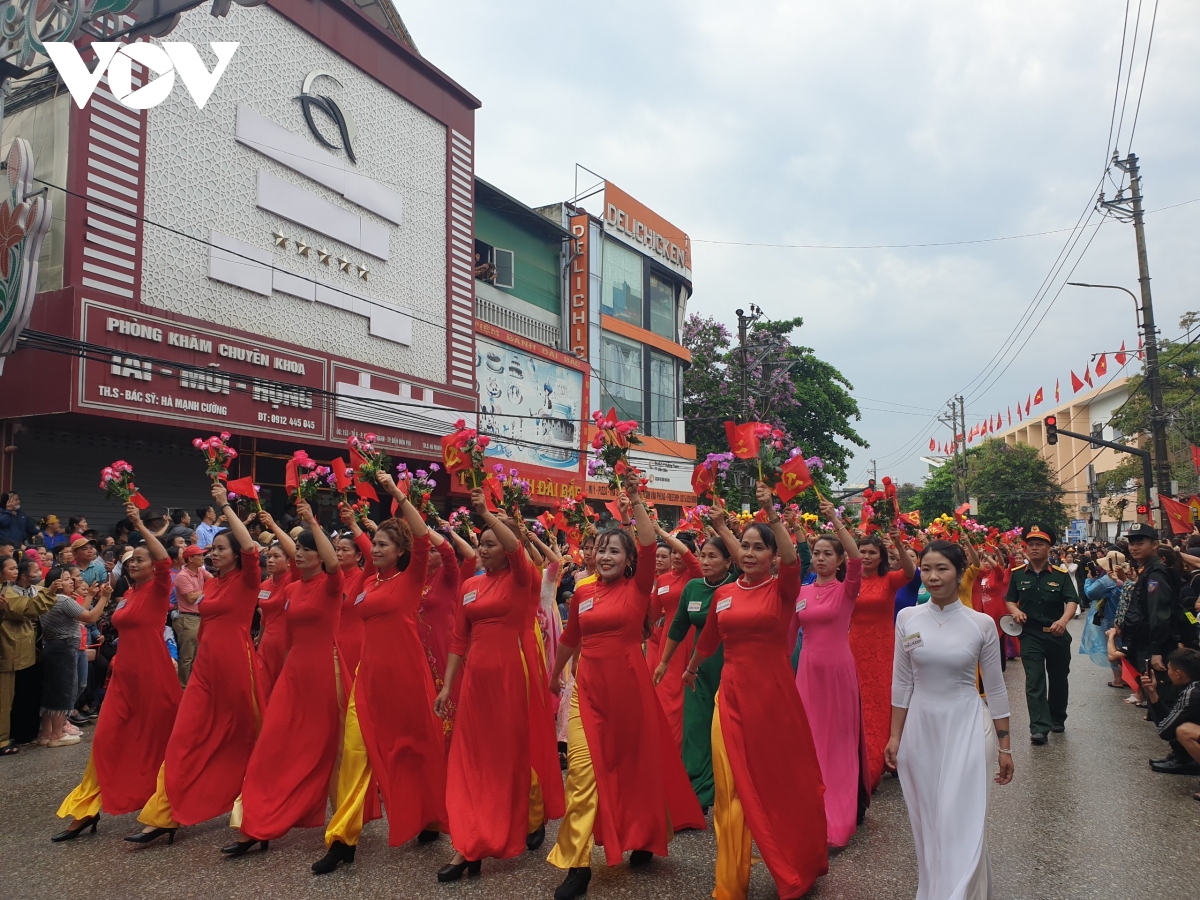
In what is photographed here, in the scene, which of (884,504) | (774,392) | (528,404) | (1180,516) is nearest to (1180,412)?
(774,392)

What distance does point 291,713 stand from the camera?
5.58 m

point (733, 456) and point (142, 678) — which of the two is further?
point (142, 678)

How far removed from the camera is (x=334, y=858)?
5.07 m

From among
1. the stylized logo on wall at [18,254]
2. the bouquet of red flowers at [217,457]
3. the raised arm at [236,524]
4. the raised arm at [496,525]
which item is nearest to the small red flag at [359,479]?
the raised arm at [236,524]

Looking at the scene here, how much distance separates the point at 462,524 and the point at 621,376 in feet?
73.5

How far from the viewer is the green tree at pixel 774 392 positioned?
122ft

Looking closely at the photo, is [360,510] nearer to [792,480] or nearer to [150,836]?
[150,836]

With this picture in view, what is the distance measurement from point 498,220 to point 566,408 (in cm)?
511

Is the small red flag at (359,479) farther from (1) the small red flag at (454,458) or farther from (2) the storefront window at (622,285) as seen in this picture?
(2) the storefront window at (622,285)

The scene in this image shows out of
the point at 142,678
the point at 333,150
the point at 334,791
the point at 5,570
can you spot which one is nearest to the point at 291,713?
the point at 334,791

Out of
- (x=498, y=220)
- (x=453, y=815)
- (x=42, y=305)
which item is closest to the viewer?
(x=453, y=815)

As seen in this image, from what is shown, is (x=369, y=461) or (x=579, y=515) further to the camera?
(x=579, y=515)

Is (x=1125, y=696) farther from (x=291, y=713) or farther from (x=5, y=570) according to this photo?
(x=5, y=570)

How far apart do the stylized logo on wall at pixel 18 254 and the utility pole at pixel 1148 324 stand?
67.6 ft
